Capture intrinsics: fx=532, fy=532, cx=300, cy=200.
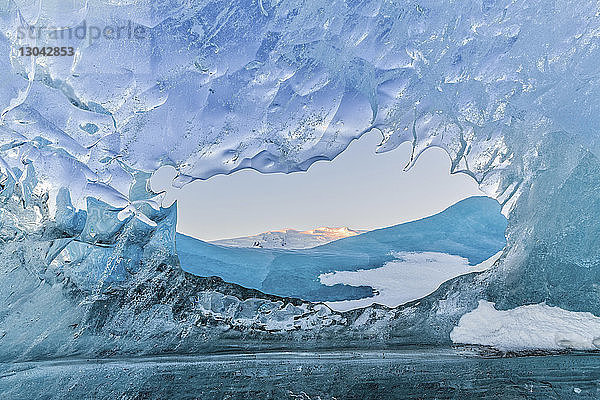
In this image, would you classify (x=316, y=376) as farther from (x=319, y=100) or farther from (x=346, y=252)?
(x=346, y=252)

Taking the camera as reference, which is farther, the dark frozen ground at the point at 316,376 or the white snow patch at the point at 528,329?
the white snow patch at the point at 528,329

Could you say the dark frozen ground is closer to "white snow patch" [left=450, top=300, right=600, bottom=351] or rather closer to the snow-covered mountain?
"white snow patch" [left=450, top=300, right=600, bottom=351]

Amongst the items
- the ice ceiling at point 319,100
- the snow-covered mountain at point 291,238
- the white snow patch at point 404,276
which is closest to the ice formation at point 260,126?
the ice ceiling at point 319,100

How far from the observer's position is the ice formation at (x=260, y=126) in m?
2.39

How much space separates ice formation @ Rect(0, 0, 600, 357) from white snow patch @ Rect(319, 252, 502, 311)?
12 centimetres

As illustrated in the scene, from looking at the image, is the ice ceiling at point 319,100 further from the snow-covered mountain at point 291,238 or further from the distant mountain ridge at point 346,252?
the snow-covered mountain at point 291,238

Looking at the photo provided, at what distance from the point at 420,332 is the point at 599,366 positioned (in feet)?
2.84

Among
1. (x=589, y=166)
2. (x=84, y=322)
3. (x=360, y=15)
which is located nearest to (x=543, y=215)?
(x=589, y=166)

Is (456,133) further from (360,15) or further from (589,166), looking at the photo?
(360,15)

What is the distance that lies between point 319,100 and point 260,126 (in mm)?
326

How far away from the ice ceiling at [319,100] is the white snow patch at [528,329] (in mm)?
86

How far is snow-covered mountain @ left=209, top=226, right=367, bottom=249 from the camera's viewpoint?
439cm

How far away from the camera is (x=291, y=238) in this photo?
4602mm

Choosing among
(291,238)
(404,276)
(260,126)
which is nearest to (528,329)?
(404,276)
